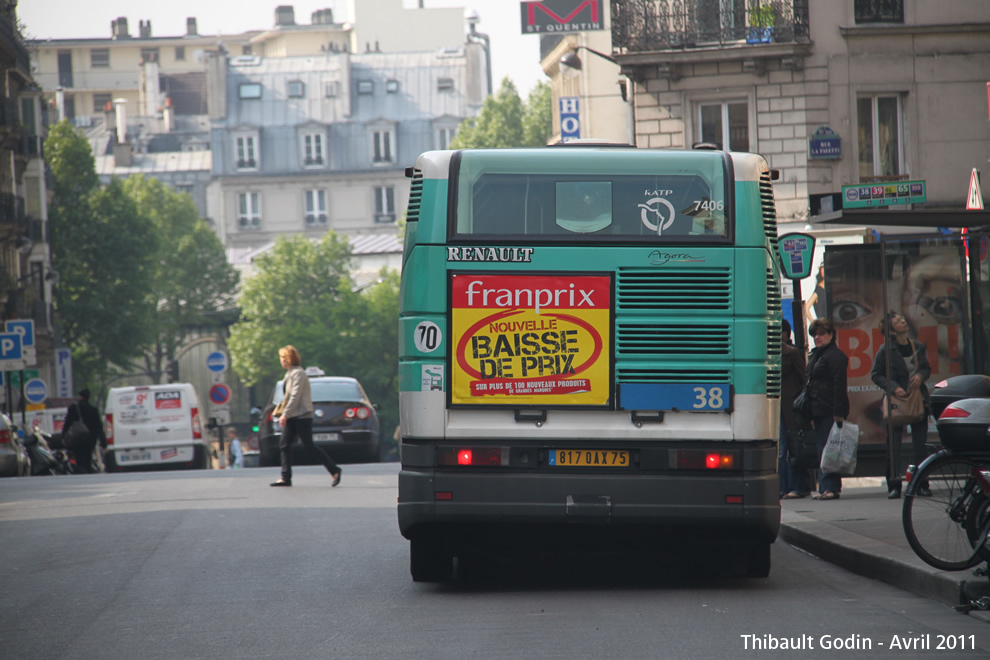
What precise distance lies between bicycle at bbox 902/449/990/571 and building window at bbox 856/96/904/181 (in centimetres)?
1930

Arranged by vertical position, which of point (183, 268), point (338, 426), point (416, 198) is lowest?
point (338, 426)

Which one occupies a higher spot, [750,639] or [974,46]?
[974,46]

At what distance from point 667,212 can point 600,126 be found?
37.1 m

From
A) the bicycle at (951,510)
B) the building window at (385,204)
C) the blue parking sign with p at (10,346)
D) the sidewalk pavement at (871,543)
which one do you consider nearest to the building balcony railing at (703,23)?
the sidewalk pavement at (871,543)

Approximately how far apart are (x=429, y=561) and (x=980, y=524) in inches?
138

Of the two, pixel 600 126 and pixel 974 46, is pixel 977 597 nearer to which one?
pixel 974 46

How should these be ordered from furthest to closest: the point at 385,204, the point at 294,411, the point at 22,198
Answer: the point at 385,204
the point at 22,198
the point at 294,411

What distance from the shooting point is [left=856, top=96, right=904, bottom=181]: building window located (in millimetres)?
27281

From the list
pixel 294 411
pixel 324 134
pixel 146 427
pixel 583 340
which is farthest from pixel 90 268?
pixel 583 340

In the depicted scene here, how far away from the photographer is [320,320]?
77.1 m

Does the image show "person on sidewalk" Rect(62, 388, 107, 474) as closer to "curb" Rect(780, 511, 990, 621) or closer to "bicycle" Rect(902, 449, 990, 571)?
"curb" Rect(780, 511, 990, 621)

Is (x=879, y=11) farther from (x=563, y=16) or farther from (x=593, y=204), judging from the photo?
(x=593, y=204)

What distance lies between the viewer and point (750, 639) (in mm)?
7332

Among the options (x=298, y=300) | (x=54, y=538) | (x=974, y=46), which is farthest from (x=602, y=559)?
(x=298, y=300)
